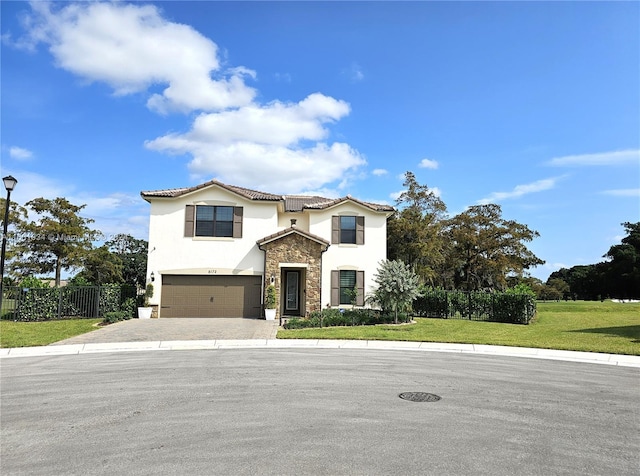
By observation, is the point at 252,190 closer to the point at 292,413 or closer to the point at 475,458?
the point at 292,413

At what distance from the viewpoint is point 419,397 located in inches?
315

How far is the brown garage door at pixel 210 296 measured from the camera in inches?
955

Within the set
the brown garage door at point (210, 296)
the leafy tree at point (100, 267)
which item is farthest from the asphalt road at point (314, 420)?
the leafy tree at point (100, 267)

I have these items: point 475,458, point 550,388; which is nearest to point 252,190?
point 550,388

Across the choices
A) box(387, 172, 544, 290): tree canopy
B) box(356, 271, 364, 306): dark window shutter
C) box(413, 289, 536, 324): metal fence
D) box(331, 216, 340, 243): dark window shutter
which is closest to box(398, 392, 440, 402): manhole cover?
box(356, 271, 364, 306): dark window shutter

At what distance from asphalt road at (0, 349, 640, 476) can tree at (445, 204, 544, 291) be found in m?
28.0

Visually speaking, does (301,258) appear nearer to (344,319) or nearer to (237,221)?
(237,221)

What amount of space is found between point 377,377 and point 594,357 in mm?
7510

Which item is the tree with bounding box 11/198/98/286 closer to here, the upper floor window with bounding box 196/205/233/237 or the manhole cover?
the upper floor window with bounding box 196/205/233/237

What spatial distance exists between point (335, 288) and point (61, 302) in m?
14.2

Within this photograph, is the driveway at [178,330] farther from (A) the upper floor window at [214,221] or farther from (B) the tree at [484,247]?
(B) the tree at [484,247]

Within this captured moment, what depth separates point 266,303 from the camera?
23516mm

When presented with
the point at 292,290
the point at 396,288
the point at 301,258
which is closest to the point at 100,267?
the point at 292,290

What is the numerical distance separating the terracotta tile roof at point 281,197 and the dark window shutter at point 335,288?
3.85 meters
